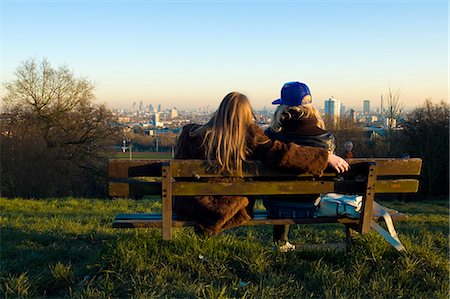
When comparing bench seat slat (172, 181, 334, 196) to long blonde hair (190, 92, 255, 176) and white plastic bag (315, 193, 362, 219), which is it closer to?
long blonde hair (190, 92, 255, 176)

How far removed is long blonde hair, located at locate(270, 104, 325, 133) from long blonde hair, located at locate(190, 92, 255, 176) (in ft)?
1.18

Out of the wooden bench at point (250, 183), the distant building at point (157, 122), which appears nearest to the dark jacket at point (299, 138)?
the wooden bench at point (250, 183)

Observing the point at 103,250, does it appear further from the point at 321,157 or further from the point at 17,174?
the point at 17,174

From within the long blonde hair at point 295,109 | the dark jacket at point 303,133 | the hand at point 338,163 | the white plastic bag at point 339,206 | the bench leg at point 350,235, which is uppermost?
the long blonde hair at point 295,109

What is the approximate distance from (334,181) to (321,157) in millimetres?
276

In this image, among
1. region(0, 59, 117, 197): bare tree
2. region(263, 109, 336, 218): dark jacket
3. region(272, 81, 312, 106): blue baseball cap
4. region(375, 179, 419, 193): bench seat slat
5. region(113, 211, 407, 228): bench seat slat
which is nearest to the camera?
region(113, 211, 407, 228): bench seat slat

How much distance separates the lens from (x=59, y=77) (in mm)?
29781

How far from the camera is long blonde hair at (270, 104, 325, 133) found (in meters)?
3.96

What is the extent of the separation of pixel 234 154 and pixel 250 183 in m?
0.28

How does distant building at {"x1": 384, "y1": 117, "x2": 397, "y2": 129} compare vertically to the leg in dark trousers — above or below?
above

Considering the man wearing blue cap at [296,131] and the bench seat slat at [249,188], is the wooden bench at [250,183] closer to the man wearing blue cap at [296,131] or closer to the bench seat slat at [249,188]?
the bench seat slat at [249,188]

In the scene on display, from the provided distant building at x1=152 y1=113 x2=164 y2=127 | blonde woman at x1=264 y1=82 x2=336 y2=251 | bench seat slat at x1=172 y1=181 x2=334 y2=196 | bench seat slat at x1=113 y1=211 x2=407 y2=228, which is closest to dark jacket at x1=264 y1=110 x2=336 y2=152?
blonde woman at x1=264 y1=82 x2=336 y2=251

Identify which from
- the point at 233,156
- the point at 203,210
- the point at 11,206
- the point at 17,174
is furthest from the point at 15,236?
the point at 17,174

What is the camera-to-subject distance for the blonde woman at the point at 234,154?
356 centimetres
